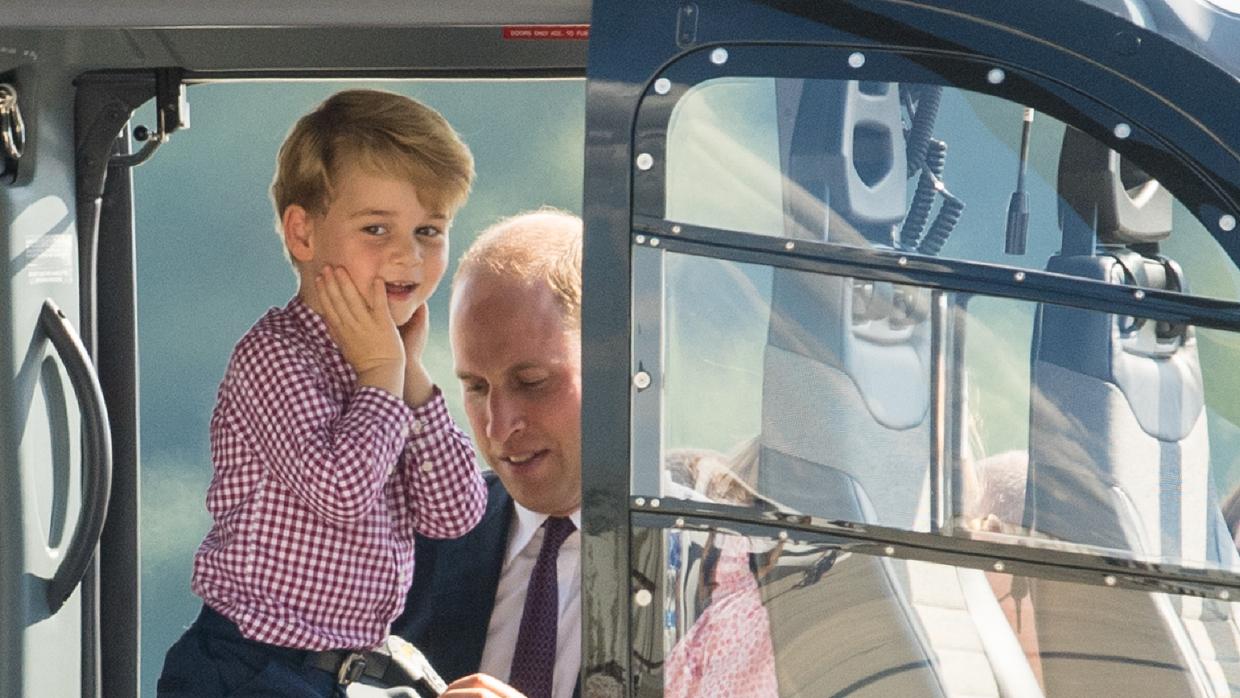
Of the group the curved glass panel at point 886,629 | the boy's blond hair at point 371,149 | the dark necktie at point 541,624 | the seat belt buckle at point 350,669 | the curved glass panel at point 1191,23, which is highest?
the boy's blond hair at point 371,149

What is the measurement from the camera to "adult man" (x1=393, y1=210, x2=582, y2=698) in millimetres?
3510

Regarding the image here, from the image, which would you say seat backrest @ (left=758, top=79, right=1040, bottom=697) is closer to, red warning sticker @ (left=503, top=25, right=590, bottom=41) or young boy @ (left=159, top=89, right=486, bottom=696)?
red warning sticker @ (left=503, top=25, right=590, bottom=41)

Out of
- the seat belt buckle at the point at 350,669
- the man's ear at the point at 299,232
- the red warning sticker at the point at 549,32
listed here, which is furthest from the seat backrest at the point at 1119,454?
the man's ear at the point at 299,232

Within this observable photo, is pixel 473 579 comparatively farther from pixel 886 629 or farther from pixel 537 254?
pixel 886 629

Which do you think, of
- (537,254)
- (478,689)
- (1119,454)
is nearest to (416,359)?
(537,254)

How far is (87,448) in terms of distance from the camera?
9.03 ft

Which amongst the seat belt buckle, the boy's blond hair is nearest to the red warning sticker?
the boy's blond hair

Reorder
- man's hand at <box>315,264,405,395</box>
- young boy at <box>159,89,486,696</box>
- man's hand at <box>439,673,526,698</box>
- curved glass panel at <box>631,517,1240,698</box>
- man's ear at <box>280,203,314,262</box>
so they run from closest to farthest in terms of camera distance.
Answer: curved glass panel at <box>631,517,1240,698</box> < man's hand at <box>439,673,526,698</box> < young boy at <box>159,89,486,696</box> < man's hand at <box>315,264,405,395</box> < man's ear at <box>280,203,314,262</box>

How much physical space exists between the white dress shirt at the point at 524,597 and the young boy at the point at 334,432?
586 millimetres

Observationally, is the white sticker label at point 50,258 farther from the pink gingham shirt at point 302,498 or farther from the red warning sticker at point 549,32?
the red warning sticker at point 549,32

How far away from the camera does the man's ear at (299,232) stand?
2998mm

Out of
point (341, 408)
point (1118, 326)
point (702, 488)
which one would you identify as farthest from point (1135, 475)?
point (341, 408)

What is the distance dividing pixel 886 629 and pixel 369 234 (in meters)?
1.36

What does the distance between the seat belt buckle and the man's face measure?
34.1 inches
